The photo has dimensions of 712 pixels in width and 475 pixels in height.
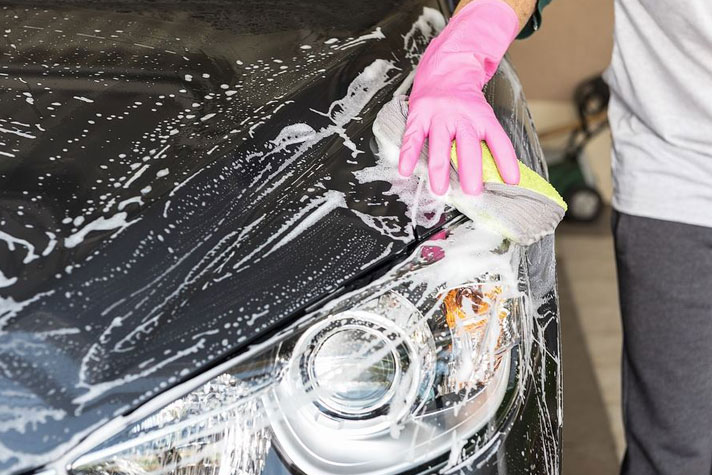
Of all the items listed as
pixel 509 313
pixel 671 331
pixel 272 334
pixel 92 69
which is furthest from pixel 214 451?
pixel 671 331

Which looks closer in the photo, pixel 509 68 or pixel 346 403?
pixel 346 403

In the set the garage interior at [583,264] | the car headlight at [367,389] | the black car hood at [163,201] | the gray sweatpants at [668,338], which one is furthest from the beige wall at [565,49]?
the car headlight at [367,389]

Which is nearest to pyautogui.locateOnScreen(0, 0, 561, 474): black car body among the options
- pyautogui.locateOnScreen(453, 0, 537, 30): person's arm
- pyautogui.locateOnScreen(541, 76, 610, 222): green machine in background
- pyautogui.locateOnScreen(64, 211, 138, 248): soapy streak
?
pyautogui.locateOnScreen(64, 211, 138, 248): soapy streak

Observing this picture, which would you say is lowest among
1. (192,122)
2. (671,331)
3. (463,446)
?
(671,331)

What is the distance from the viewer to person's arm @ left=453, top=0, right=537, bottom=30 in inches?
48.1

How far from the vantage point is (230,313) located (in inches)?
31.2

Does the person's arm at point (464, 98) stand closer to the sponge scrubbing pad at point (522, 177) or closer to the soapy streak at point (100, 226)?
the sponge scrubbing pad at point (522, 177)

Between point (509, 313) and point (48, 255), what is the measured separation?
51cm

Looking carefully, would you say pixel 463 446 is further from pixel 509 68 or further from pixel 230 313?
pixel 509 68

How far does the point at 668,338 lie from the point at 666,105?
358mm

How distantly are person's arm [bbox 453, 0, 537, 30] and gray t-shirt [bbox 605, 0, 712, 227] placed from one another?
0.43ft

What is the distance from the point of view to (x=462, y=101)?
1.07m

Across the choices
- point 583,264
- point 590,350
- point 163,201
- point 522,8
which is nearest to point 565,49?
point 583,264

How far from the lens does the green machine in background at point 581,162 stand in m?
3.13
